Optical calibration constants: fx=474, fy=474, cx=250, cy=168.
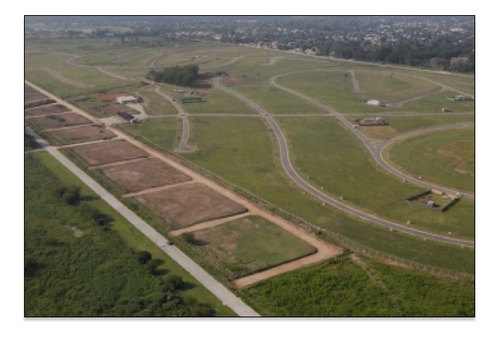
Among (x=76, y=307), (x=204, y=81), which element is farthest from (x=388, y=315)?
(x=204, y=81)

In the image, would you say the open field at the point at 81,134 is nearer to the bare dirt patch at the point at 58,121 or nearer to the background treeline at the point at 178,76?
the bare dirt patch at the point at 58,121

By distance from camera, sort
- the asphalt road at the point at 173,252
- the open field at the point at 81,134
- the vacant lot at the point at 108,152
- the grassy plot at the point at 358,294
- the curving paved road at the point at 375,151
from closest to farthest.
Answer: the grassy plot at the point at 358,294 → the asphalt road at the point at 173,252 → the curving paved road at the point at 375,151 → the vacant lot at the point at 108,152 → the open field at the point at 81,134

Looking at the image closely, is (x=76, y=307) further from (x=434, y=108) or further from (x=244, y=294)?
(x=434, y=108)

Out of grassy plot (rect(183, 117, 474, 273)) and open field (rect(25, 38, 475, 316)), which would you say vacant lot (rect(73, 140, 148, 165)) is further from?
grassy plot (rect(183, 117, 474, 273))

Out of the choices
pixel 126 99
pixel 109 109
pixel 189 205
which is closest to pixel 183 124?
pixel 109 109

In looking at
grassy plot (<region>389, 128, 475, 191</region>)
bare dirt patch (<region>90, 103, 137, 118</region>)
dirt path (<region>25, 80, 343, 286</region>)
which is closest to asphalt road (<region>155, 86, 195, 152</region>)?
dirt path (<region>25, 80, 343, 286</region>)

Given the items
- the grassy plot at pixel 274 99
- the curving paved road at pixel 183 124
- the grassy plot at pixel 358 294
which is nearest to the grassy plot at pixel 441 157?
the grassy plot at pixel 358 294

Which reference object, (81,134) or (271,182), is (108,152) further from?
(271,182)
